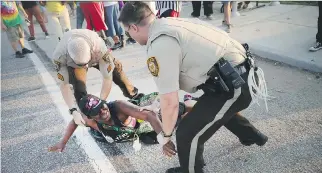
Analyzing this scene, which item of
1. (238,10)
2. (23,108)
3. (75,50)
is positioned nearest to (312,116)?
(75,50)

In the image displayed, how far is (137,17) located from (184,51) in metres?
0.35

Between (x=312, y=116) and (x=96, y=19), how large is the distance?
4.34 metres

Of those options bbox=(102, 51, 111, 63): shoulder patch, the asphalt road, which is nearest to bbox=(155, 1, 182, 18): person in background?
the asphalt road

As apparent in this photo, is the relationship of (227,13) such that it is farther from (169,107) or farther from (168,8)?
(169,107)

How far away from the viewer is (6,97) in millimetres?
4691

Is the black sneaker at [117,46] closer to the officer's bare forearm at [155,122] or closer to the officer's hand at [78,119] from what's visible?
the officer's hand at [78,119]

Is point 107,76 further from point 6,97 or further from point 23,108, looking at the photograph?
point 6,97

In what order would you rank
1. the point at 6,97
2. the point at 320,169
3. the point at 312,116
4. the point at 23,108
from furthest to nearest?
the point at 6,97
the point at 23,108
the point at 312,116
the point at 320,169

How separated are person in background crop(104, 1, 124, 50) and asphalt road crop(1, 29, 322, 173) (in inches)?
78.5

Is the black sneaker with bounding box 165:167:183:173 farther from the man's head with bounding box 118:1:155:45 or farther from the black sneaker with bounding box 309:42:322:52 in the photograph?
the black sneaker with bounding box 309:42:322:52

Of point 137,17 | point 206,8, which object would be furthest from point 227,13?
point 137,17

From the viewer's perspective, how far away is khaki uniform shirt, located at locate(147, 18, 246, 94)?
1.77 metres

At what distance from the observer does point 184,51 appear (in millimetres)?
1826

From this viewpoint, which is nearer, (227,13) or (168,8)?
(168,8)
